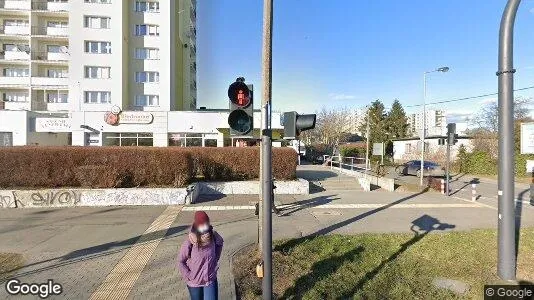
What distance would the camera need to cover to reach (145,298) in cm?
445

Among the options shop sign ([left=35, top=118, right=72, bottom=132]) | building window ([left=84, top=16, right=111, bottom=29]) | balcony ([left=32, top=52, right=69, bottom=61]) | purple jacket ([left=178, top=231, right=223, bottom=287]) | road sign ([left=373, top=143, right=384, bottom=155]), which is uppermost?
building window ([left=84, top=16, right=111, bottom=29])

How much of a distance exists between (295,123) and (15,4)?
44.3 m

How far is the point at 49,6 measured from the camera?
3562cm

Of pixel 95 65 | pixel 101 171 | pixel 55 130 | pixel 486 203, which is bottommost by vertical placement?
pixel 486 203

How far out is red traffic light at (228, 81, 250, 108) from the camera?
424 cm

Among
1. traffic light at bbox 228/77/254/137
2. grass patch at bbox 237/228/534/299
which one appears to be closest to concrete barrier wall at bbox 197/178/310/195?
grass patch at bbox 237/228/534/299

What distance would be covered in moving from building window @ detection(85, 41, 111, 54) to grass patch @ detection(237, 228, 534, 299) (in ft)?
108

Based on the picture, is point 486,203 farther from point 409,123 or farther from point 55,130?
point 409,123

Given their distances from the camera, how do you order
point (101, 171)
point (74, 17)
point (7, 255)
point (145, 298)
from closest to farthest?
1. point (145, 298)
2. point (7, 255)
3. point (101, 171)
4. point (74, 17)

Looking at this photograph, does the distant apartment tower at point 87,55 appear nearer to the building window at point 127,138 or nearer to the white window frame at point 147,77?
the white window frame at point 147,77

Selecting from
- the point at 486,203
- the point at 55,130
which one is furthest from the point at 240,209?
the point at 55,130

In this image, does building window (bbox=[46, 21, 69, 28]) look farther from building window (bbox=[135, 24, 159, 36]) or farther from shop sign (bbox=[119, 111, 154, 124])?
shop sign (bbox=[119, 111, 154, 124])

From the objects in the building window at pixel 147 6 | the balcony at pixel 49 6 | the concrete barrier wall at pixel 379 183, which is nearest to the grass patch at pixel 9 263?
the concrete barrier wall at pixel 379 183

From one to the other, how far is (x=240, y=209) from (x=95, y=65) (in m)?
29.4
